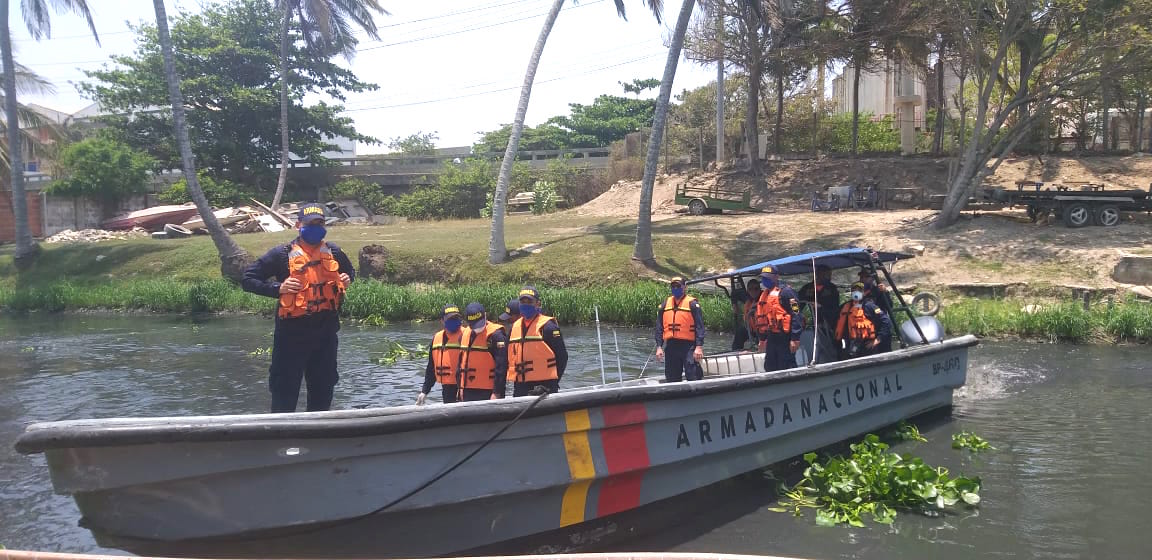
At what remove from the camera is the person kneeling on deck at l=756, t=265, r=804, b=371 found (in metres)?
9.22

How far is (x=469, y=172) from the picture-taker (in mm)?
38656

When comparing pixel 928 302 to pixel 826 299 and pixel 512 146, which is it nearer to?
pixel 826 299

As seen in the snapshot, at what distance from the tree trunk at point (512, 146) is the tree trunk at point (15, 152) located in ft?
54.3

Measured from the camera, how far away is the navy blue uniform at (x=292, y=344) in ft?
21.8

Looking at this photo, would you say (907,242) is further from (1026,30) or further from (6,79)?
(6,79)

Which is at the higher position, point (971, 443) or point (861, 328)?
point (861, 328)

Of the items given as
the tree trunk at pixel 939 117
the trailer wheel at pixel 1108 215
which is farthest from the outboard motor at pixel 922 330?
the tree trunk at pixel 939 117

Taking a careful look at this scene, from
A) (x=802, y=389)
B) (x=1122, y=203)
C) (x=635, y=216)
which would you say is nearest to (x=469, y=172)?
(x=635, y=216)

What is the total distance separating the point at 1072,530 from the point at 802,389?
8.12 feet

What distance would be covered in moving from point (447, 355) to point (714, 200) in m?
21.9

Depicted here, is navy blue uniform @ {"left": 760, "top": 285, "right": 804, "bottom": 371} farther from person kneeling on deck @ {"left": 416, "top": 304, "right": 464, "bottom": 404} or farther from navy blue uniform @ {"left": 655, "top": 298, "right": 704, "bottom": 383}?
person kneeling on deck @ {"left": 416, "top": 304, "right": 464, "bottom": 404}

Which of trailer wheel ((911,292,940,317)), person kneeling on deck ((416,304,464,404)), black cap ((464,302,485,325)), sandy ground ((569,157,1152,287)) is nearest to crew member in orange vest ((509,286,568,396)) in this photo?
black cap ((464,302,485,325))

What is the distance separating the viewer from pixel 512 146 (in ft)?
77.6

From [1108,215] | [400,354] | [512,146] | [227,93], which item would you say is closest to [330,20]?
[227,93]
